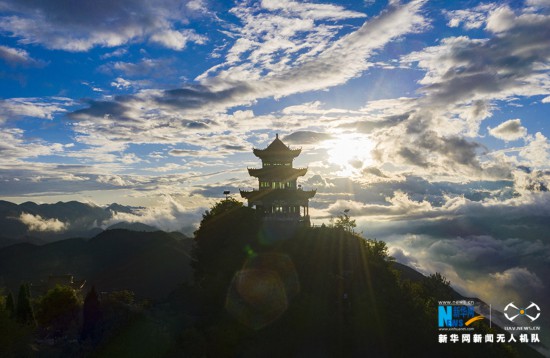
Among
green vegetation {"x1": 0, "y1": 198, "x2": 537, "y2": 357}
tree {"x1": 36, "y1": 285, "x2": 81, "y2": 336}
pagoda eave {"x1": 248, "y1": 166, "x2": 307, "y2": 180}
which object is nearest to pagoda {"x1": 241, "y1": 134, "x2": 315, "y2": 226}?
pagoda eave {"x1": 248, "y1": 166, "x2": 307, "y2": 180}

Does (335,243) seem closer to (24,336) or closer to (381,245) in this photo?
(381,245)

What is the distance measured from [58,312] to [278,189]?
131 ft

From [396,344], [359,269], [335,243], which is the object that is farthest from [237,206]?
[396,344]

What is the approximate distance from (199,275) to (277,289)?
1621 cm

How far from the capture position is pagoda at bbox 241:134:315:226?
6962 cm

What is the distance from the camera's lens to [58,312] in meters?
58.0

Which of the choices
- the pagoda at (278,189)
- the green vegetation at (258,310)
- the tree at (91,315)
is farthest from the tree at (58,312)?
the pagoda at (278,189)

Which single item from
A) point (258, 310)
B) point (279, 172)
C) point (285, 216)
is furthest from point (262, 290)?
point (279, 172)

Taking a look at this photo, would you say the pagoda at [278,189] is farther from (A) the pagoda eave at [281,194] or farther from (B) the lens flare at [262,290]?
(B) the lens flare at [262,290]

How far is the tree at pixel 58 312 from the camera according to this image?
5747 cm

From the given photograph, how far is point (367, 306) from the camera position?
165ft

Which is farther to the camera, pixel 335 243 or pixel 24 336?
pixel 335 243

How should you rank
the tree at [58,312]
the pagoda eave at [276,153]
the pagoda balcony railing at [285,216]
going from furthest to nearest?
1. the pagoda eave at [276,153]
2. the pagoda balcony railing at [285,216]
3. the tree at [58,312]

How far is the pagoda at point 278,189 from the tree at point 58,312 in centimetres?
3264
